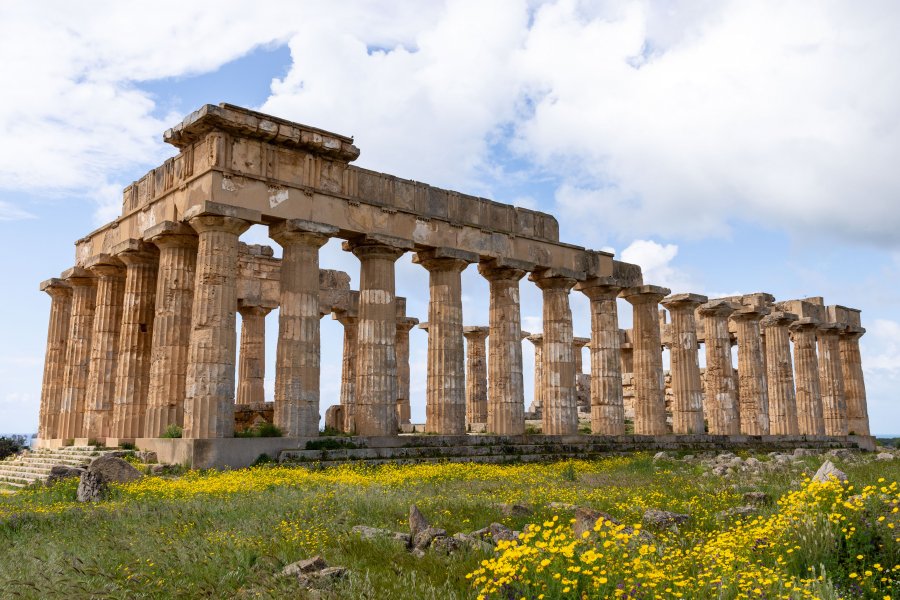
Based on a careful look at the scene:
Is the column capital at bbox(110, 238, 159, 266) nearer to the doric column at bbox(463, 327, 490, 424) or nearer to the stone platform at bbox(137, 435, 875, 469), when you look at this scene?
the stone platform at bbox(137, 435, 875, 469)

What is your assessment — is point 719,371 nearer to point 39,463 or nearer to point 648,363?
point 648,363

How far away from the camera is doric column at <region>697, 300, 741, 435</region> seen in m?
34.3

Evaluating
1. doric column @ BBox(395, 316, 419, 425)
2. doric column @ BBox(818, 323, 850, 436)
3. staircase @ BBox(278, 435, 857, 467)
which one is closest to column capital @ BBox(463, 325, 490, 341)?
doric column @ BBox(395, 316, 419, 425)

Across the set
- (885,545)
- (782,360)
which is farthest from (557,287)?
(885,545)

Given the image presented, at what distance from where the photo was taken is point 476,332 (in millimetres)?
40375

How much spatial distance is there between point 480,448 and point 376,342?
465 centimetres

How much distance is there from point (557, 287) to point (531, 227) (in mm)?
2485

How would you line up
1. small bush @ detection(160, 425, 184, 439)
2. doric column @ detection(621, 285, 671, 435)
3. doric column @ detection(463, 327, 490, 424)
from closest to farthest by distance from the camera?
small bush @ detection(160, 425, 184, 439) < doric column @ detection(621, 285, 671, 435) < doric column @ detection(463, 327, 490, 424)

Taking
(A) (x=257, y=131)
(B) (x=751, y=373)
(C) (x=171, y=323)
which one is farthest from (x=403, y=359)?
(A) (x=257, y=131)

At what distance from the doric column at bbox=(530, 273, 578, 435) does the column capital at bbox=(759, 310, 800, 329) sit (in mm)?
15003

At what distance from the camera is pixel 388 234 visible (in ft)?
77.7

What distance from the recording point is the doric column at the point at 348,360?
34.3 m

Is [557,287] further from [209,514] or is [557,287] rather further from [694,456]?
[209,514]

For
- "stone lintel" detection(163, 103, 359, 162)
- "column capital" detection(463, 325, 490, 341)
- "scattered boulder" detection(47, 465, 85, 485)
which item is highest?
"stone lintel" detection(163, 103, 359, 162)
